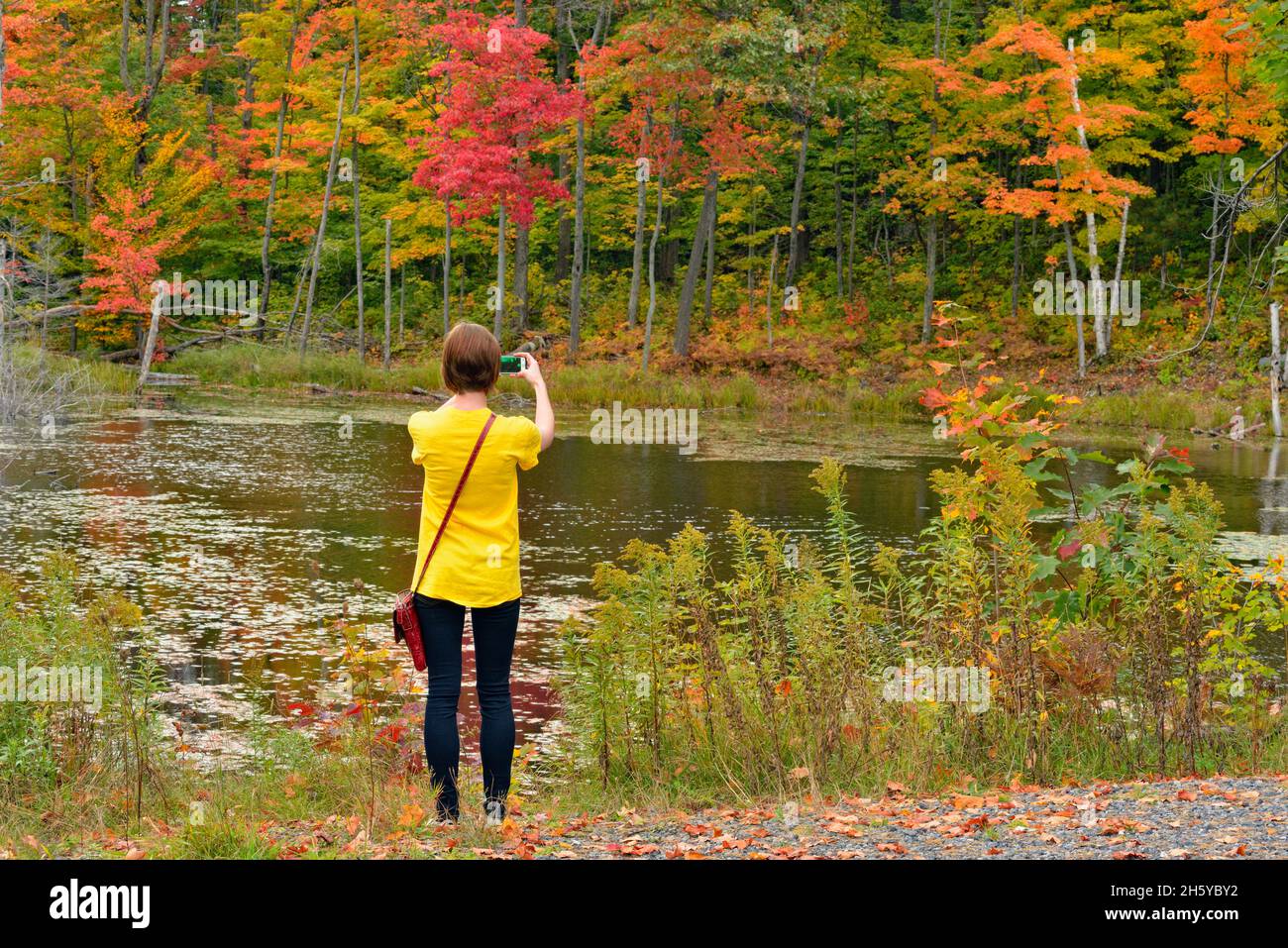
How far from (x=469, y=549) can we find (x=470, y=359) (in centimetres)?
71

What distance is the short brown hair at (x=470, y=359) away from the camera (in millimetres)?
5156

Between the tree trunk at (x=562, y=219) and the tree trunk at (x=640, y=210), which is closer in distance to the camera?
the tree trunk at (x=640, y=210)

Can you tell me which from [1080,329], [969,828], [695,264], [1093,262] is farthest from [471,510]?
[1093,262]

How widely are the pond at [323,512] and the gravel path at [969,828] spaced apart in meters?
2.76

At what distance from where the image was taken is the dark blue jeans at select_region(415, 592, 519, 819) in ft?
17.0

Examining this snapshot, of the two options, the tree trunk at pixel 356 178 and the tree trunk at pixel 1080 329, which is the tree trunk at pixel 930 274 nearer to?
the tree trunk at pixel 1080 329

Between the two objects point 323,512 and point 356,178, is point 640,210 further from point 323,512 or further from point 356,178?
point 323,512

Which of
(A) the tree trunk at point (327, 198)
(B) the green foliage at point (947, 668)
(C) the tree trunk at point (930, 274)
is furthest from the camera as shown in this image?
(A) the tree trunk at point (327, 198)

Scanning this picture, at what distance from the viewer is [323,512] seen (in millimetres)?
15062

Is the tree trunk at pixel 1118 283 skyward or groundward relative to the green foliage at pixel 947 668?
skyward

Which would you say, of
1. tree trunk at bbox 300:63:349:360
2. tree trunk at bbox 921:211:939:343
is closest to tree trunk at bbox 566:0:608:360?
tree trunk at bbox 300:63:349:360

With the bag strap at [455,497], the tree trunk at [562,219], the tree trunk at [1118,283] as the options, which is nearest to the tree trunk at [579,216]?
the tree trunk at [562,219]
